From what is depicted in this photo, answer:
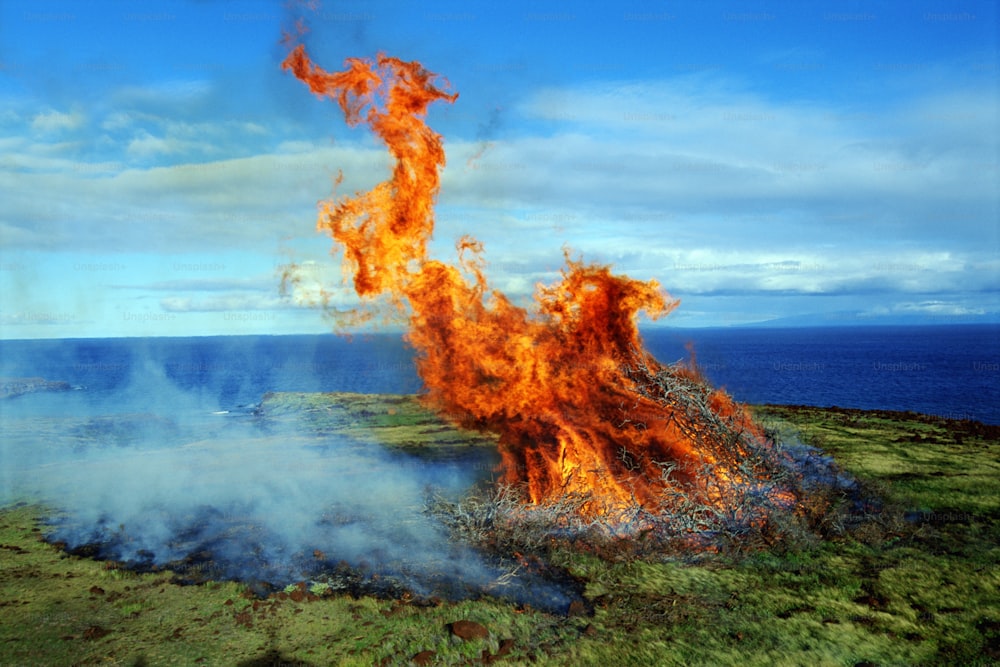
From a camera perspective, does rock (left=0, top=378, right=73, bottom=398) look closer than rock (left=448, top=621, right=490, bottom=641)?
No

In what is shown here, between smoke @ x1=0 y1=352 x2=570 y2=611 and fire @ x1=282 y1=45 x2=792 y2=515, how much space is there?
3.63 m

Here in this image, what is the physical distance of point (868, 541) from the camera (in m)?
13.5

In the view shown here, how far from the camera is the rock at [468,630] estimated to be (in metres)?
9.59

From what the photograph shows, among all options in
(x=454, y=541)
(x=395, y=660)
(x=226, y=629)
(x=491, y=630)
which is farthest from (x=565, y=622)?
(x=226, y=629)

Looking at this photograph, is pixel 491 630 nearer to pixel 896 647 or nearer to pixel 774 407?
pixel 896 647

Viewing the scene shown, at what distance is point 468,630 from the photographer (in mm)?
9680

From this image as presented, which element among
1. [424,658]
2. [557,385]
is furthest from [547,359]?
[424,658]

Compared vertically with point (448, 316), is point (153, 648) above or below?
below

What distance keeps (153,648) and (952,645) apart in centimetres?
1266

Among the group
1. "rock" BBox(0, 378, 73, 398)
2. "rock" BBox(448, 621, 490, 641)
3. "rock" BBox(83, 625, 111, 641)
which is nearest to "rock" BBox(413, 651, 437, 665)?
"rock" BBox(448, 621, 490, 641)

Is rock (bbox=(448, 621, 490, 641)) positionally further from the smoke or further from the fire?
the fire

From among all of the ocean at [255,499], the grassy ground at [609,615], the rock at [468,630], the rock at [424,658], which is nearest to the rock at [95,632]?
the grassy ground at [609,615]

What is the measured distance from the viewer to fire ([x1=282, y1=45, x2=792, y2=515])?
15.3 m

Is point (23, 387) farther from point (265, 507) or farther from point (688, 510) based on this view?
point (688, 510)
